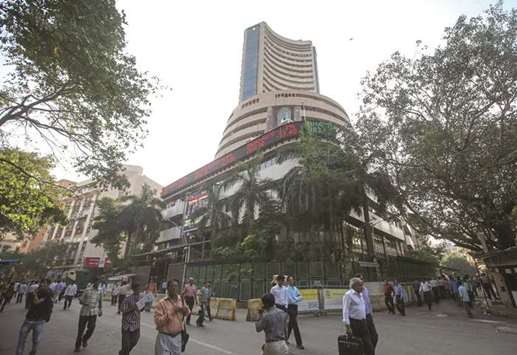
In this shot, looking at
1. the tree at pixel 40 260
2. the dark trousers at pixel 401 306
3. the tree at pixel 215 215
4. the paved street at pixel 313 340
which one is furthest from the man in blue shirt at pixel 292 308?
the tree at pixel 40 260

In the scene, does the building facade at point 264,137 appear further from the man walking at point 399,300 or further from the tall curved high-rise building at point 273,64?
the man walking at point 399,300

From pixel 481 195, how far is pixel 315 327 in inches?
431

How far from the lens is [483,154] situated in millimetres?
12109

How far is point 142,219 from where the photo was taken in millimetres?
33406

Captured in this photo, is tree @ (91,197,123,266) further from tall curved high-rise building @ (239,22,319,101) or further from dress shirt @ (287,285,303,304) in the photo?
tall curved high-rise building @ (239,22,319,101)

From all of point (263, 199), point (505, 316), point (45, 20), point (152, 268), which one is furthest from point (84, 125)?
point (152, 268)

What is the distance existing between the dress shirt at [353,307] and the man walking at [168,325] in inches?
110

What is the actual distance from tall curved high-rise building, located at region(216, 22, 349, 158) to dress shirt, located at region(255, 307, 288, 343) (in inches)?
786

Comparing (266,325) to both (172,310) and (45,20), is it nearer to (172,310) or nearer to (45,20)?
(172,310)

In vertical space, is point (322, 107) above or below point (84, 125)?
above

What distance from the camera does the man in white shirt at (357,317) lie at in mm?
4418

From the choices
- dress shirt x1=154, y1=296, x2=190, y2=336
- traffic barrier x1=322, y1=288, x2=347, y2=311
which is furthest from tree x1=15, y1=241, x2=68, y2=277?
dress shirt x1=154, y1=296, x2=190, y2=336

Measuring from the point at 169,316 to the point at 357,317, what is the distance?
3.22 m

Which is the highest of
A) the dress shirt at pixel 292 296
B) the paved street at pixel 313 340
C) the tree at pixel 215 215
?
the tree at pixel 215 215
